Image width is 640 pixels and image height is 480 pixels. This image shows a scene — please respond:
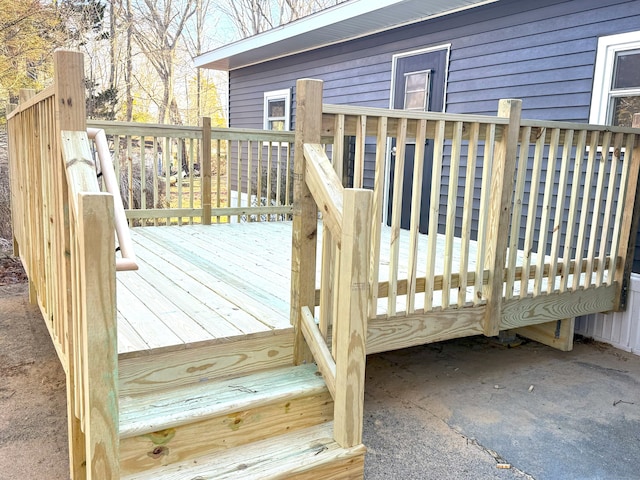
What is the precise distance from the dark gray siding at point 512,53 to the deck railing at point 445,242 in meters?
0.78

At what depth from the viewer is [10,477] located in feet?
7.39

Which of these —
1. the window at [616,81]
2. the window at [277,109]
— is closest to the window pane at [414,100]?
the window at [616,81]

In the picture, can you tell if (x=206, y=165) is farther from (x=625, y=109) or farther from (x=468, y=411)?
(x=625, y=109)

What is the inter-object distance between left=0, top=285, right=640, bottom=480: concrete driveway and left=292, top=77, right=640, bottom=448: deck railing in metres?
0.39

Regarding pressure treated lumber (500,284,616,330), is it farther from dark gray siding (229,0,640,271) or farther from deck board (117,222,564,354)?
dark gray siding (229,0,640,271)

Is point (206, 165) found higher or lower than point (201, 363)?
higher

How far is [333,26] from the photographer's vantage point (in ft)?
21.5

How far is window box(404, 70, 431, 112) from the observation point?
5824 mm

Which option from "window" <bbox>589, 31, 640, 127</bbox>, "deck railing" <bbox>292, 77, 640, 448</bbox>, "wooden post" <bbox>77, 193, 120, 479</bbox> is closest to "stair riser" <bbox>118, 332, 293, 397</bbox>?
"deck railing" <bbox>292, 77, 640, 448</bbox>

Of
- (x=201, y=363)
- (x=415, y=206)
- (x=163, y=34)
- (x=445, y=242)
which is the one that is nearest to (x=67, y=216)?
(x=201, y=363)

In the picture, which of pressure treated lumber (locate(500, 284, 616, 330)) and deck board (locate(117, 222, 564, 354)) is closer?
deck board (locate(117, 222, 564, 354))

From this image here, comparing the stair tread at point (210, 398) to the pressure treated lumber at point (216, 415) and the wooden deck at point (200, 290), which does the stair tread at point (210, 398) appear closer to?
the pressure treated lumber at point (216, 415)

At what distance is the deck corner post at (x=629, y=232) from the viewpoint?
3.72 metres

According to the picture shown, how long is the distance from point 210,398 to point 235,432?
164mm
